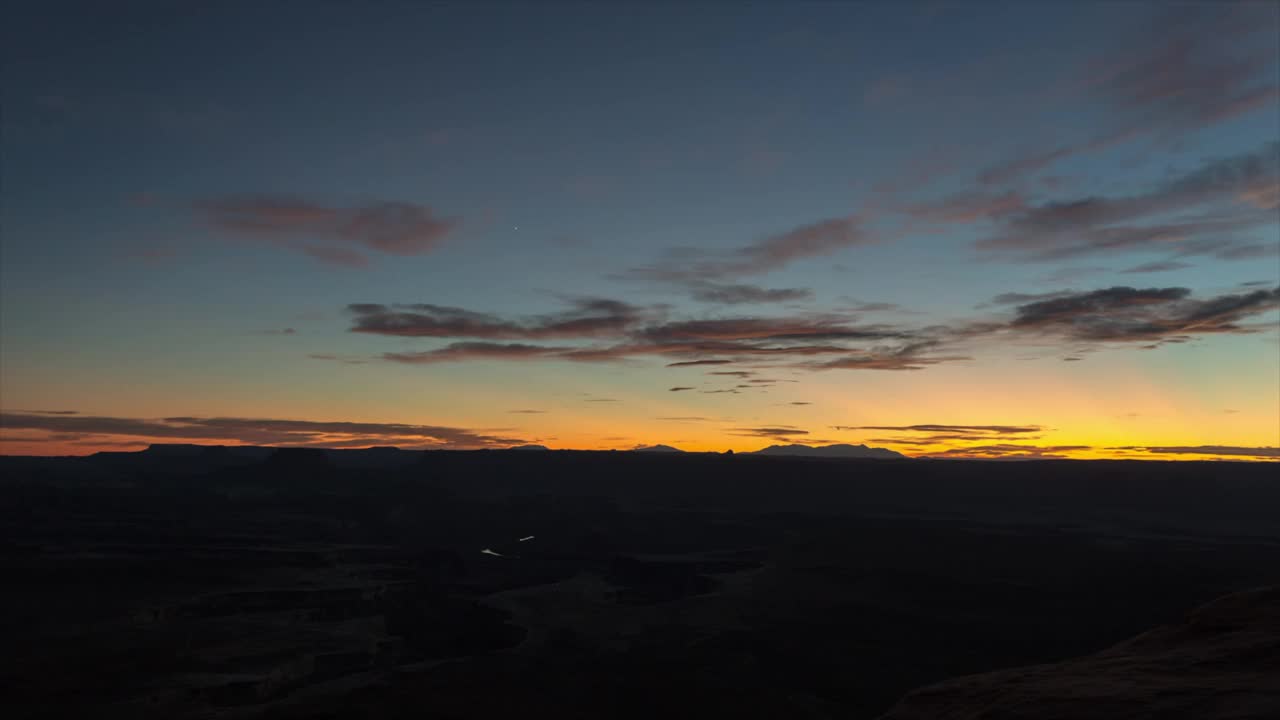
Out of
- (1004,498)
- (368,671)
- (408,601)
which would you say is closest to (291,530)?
(408,601)

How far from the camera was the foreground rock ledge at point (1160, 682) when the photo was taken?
11805 mm

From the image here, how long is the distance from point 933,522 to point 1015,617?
2754 inches

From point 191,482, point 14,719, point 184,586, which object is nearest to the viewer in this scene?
point 14,719

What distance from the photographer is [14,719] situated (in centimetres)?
3569

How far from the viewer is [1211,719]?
10836mm

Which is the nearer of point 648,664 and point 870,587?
point 648,664

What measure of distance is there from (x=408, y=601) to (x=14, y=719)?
95.7 ft

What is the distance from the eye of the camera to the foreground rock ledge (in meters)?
11.8

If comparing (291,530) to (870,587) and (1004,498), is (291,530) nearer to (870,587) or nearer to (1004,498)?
(870,587)

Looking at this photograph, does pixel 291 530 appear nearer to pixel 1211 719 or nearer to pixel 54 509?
pixel 54 509

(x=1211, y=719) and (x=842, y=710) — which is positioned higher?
(x=1211, y=719)

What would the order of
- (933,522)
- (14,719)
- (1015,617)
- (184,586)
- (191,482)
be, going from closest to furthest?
(14,719) → (1015,617) → (184,586) → (933,522) → (191,482)

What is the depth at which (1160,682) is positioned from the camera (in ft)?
43.8

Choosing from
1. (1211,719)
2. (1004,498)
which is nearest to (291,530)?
(1211,719)
